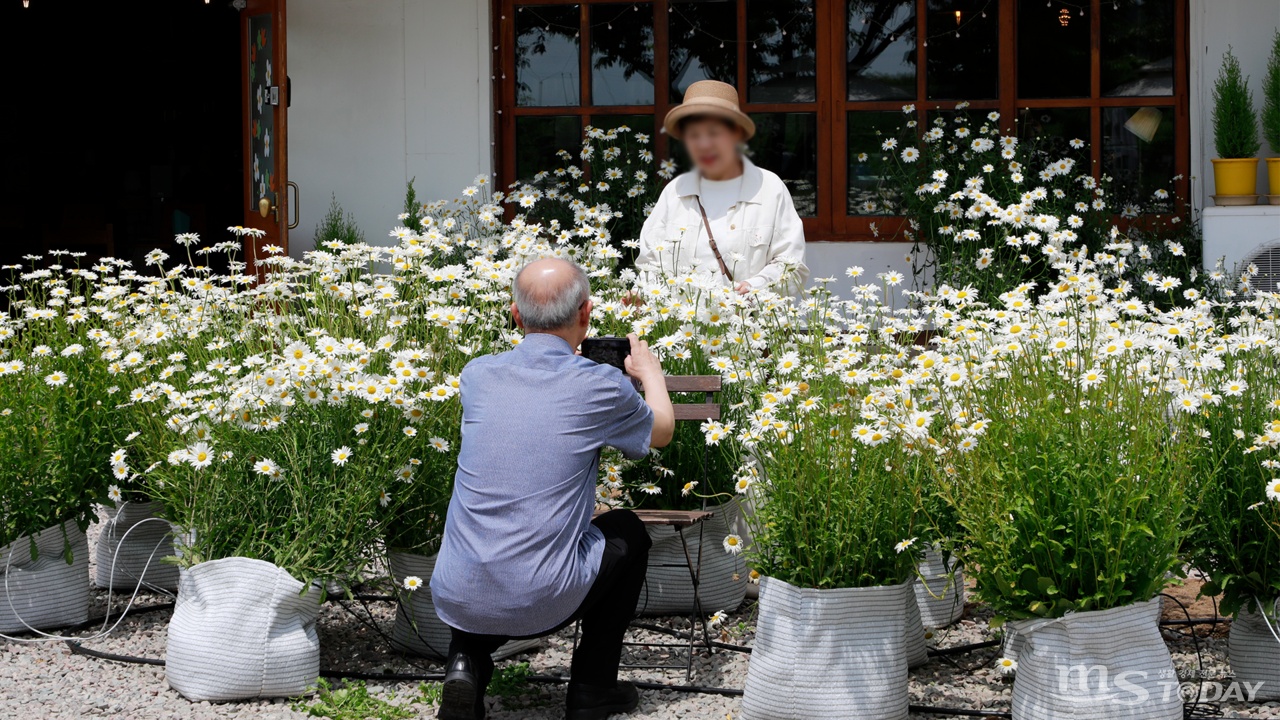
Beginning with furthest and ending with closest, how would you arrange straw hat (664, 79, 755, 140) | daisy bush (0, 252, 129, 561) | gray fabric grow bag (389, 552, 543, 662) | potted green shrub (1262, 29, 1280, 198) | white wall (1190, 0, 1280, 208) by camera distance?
white wall (1190, 0, 1280, 208) → potted green shrub (1262, 29, 1280, 198) → straw hat (664, 79, 755, 140) → daisy bush (0, 252, 129, 561) → gray fabric grow bag (389, 552, 543, 662)

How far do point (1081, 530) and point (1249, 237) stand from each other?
4.13m

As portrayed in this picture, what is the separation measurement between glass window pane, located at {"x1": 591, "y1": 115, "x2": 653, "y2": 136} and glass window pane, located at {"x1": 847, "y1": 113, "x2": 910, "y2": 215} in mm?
1140

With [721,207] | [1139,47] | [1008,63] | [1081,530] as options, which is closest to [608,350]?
[1081,530]

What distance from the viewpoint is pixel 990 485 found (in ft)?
8.64

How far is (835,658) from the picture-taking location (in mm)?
2691

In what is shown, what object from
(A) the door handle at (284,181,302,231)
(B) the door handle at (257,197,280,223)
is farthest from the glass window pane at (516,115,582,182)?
(B) the door handle at (257,197,280,223)

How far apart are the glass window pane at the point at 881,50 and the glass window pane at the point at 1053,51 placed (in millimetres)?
609

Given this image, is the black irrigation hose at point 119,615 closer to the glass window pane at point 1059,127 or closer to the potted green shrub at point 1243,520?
the potted green shrub at point 1243,520

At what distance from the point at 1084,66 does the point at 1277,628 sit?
4351 mm

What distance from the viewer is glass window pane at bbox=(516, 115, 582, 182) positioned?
22.6 ft

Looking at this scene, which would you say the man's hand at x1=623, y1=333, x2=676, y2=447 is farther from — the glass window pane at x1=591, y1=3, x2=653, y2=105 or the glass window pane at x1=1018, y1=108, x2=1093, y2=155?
the glass window pane at x1=1018, y1=108, x2=1093, y2=155

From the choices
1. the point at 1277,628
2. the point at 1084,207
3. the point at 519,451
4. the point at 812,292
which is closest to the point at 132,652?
the point at 519,451

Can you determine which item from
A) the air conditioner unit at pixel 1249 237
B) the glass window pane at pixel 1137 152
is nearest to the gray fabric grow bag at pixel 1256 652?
the air conditioner unit at pixel 1249 237

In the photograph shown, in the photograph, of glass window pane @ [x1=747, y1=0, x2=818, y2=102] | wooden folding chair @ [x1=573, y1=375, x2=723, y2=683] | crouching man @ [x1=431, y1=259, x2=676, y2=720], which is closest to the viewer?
crouching man @ [x1=431, y1=259, x2=676, y2=720]
